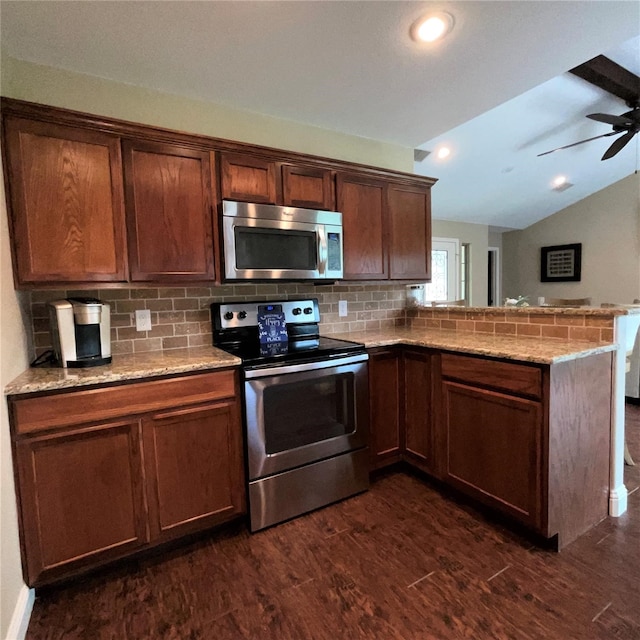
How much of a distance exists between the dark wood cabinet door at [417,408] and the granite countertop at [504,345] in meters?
0.13

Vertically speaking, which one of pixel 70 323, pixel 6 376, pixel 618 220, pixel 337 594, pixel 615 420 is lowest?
pixel 337 594

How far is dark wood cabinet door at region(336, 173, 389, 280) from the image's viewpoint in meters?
2.48

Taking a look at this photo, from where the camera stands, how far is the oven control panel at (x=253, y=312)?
2.29 metres

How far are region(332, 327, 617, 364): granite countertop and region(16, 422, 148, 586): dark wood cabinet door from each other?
1469 millimetres

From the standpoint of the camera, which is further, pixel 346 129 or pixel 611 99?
pixel 611 99

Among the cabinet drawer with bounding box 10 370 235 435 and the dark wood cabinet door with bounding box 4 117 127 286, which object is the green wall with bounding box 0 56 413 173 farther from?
the cabinet drawer with bounding box 10 370 235 435

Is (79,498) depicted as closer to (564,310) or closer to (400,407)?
(400,407)

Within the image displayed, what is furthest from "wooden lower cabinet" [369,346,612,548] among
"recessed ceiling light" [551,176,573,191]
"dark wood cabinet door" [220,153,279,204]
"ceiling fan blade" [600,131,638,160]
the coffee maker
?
"recessed ceiling light" [551,176,573,191]

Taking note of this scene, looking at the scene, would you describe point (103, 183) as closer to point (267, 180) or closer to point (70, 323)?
point (70, 323)

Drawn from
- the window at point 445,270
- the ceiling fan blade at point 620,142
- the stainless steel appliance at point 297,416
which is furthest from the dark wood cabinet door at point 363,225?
the window at point 445,270

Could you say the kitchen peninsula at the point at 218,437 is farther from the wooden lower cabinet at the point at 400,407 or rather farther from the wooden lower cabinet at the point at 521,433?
the wooden lower cabinet at the point at 400,407

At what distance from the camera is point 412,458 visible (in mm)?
2461

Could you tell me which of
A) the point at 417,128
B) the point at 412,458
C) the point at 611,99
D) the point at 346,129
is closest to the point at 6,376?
the point at 412,458

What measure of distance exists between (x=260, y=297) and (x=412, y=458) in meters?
1.51
